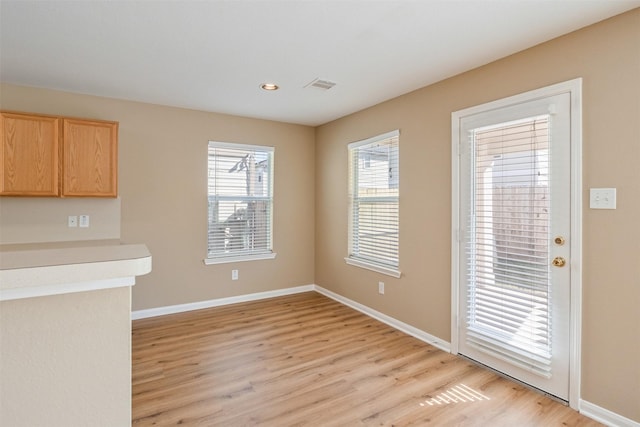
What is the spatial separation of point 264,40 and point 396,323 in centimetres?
296

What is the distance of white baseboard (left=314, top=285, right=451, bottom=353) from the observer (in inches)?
123

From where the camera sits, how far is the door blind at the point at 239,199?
4.29 metres

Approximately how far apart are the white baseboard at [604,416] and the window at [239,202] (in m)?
3.56

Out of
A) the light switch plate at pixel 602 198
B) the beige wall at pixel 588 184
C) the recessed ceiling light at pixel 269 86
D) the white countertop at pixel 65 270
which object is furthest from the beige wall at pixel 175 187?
the light switch plate at pixel 602 198

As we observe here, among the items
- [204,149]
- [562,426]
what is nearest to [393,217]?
[562,426]

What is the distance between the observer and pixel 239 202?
4469 mm

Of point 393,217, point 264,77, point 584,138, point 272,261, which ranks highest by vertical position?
point 264,77

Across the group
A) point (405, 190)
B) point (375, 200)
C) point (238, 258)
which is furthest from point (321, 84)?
point (238, 258)

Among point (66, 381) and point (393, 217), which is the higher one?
point (393, 217)

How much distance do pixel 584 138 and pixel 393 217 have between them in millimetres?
1875

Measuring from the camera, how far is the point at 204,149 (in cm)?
418

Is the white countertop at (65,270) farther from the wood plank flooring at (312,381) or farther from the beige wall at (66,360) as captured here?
the wood plank flooring at (312,381)

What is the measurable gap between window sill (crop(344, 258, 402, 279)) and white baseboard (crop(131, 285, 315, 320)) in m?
1.04

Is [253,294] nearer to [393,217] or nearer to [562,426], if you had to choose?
[393,217]
